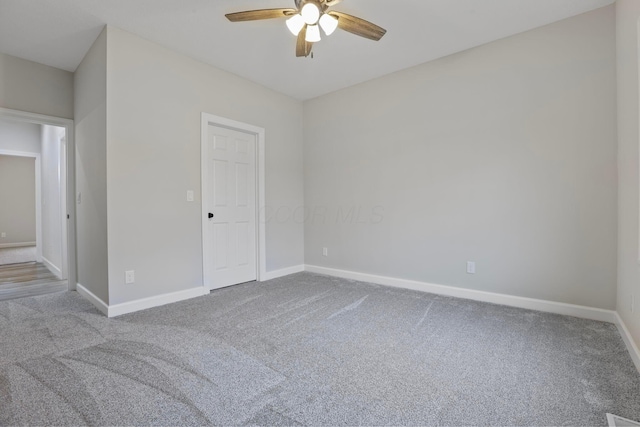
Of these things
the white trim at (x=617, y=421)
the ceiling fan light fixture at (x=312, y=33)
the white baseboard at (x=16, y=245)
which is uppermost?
the ceiling fan light fixture at (x=312, y=33)

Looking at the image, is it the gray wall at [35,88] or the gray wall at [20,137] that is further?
the gray wall at [20,137]

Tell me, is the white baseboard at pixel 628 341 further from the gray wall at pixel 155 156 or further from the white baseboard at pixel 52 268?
the white baseboard at pixel 52 268

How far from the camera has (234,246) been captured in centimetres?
383

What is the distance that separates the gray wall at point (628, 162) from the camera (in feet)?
6.18

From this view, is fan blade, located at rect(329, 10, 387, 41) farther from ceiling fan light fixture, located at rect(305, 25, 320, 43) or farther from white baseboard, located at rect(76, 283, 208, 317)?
white baseboard, located at rect(76, 283, 208, 317)

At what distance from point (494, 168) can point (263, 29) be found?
8.65 feet

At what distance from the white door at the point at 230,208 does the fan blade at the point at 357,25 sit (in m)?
2.04

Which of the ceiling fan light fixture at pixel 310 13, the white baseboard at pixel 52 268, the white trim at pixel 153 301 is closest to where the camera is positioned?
the ceiling fan light fixture at pixel 310 13

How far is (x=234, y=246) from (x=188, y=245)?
0.68 meters

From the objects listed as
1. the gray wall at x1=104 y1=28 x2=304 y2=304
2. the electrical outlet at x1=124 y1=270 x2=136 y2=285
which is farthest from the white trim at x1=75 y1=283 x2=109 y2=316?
the electrical outlet at x1=124 y1=270 x2=136 y2=285

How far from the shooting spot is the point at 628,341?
6.64ft

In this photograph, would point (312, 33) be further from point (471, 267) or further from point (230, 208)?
point (471, 267)

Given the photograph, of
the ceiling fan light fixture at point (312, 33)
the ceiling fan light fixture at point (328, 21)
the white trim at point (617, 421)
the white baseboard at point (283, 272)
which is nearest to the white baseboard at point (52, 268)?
the white baseboard at point (283, 272)

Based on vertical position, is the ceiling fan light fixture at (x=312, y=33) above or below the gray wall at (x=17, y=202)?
above
